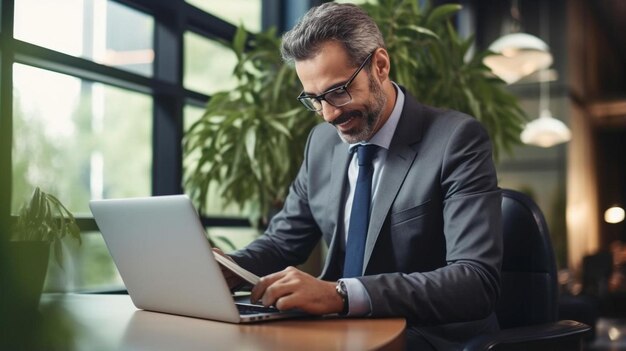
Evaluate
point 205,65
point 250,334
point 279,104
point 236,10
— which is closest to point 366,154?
point 250,334

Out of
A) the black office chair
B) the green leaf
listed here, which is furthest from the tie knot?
the green leaf

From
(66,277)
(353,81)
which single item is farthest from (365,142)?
(66,277)

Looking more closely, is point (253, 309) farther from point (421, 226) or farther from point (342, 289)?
point (421, 226)

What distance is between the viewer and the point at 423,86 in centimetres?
311

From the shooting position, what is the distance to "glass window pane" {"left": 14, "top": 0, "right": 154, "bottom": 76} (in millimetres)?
2387

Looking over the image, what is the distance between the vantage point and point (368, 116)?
1.65 metres

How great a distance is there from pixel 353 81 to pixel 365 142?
17cm

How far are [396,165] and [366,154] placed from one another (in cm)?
9

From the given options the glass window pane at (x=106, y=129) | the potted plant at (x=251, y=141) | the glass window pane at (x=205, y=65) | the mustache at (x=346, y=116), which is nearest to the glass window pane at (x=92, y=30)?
the glass window pane at (x=106, y=129)

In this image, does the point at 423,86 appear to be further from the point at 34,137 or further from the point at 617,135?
the point at 617,135

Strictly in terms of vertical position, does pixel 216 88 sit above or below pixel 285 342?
above

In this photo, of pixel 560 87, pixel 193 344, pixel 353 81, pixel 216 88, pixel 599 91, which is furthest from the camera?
pixel 599 91

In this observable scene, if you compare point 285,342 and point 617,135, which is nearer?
point 285,342

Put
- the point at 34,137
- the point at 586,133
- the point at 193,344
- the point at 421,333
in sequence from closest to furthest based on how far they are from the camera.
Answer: the point at 34,137
the point at 193,344
the point at 421,333
the point at 586,133
